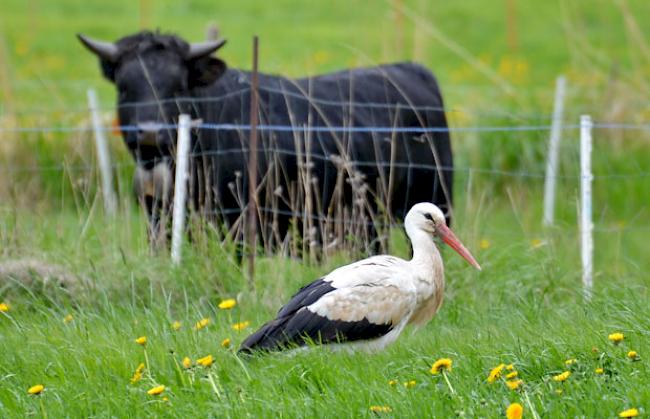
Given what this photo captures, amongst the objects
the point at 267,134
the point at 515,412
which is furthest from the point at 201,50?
the point at 515,412

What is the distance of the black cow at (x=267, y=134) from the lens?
29.1 feet

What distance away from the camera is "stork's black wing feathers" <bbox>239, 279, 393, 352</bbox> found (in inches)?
224

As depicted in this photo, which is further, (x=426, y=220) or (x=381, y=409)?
(x=426, y=220)

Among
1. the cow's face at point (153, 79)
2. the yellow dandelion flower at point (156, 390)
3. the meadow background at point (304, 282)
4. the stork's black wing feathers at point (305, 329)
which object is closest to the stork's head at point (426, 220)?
the meadow background at point (304, 282)

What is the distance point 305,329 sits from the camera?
18.8 ft

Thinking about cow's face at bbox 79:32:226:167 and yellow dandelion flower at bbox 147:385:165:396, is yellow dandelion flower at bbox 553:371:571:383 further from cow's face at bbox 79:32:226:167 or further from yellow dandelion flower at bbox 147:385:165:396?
cow's face at bbox 79:32:226:167

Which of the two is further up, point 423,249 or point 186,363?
point 423,249

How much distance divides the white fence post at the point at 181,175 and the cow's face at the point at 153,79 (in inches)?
8.0

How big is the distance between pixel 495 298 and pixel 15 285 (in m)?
2.77

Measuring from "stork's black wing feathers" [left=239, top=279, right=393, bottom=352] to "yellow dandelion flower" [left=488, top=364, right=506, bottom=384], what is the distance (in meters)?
0.93

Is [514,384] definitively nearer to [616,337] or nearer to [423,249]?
[616,337]

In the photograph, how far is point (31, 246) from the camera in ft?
25.8

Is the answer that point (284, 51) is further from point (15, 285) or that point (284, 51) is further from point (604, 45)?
point (15, 285)

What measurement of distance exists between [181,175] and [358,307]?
2.81 meters
